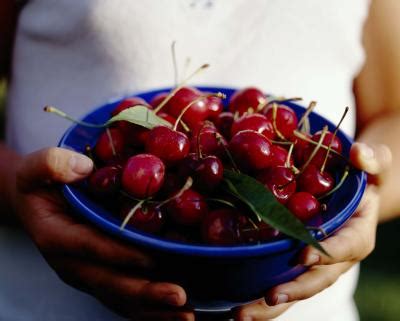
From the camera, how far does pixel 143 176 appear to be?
0.62 metres

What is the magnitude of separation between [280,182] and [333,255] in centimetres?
12

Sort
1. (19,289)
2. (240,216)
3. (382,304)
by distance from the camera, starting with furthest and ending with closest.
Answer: (382,304) < (19,289) < (240,216)

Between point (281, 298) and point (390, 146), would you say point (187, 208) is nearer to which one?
→ point (281, 298)

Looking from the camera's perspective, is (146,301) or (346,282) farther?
(346,282)

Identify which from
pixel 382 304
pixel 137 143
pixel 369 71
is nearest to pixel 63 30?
pixel 137 143

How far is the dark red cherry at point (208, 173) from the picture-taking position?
24.4 inches

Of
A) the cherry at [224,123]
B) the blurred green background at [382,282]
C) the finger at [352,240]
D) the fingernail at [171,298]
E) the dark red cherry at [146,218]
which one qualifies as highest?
the cherry at [224,123]

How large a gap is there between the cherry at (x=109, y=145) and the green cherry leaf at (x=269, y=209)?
0.69 ft

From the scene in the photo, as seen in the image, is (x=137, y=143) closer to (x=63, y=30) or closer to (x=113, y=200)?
(x=113, y=200)

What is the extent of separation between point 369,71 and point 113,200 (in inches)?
25.2

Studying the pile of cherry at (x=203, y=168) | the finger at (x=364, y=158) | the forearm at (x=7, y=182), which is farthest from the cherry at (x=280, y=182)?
the forearm at (x=7, y=182)

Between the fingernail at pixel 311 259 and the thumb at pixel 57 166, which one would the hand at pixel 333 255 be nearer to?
the fingernail at pixel 311 259

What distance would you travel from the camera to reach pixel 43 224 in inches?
A: 28.9

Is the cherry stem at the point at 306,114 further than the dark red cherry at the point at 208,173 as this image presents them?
Yes
